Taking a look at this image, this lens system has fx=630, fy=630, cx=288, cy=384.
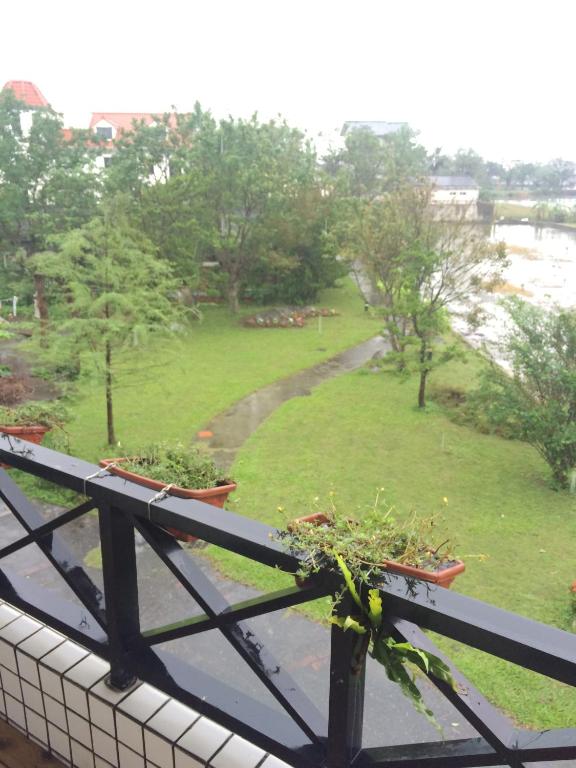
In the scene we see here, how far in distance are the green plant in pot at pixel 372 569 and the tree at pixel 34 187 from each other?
40.7ft

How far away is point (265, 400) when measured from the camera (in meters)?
10.1

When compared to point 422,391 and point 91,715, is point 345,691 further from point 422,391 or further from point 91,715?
point 422,391

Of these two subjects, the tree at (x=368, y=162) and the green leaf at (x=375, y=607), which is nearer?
the green leaf at (x=375, y=607)

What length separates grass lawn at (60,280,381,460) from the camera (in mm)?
7980

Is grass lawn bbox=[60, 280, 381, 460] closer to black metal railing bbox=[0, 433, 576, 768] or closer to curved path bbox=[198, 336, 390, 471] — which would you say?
curved path bbox=[198, 336, 390, 471]

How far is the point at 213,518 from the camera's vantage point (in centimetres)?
133

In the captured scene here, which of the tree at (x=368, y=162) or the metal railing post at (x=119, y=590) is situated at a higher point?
the tree at (x=368, y=162)

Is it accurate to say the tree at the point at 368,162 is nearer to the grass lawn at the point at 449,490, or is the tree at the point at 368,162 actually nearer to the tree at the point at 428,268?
the tree at the point at 428,268

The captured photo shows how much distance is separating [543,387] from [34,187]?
10.9 metres

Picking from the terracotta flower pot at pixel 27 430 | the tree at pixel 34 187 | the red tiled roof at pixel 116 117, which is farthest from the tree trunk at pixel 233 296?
the red tiled roof at pixel 116 117

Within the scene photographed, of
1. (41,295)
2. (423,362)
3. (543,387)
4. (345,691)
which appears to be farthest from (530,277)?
(345,691)

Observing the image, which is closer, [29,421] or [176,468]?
[176,468]

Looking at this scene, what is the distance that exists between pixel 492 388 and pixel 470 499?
1.47m

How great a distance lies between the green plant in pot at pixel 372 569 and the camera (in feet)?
3.61
